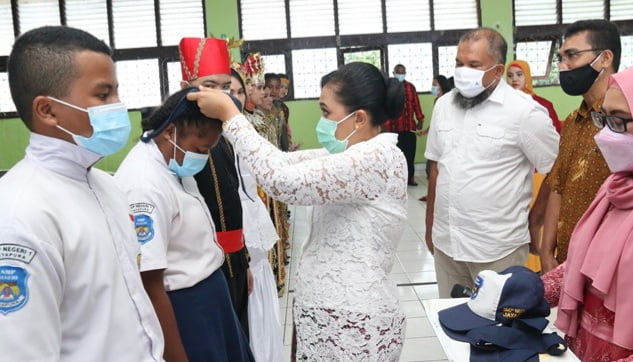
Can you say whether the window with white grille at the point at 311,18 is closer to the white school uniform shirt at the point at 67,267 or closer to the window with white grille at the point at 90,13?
the window with white grille at the point at 90,13

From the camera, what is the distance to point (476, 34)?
245 centimetres

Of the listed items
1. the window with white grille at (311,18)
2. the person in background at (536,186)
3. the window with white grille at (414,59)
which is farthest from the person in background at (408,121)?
the person in background at (536,186)

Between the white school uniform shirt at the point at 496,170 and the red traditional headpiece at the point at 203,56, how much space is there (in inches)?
41.0

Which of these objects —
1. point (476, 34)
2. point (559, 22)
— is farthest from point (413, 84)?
point (476, 34)

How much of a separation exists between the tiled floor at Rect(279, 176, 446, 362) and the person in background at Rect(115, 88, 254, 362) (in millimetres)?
1475

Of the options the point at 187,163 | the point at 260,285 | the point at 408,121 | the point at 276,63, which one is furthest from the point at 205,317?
the point at 276,63

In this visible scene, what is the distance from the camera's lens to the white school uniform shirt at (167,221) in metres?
1.41

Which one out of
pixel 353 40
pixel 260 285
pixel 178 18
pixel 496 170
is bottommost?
pixel 260 285

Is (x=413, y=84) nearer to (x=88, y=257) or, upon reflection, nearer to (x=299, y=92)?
(x=299, y=92)

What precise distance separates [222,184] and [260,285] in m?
0.69

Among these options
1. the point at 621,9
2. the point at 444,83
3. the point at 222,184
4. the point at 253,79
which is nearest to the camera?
the point at 222,184

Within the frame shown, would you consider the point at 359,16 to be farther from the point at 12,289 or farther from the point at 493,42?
the point at 12,289

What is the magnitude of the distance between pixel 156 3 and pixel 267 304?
294 inches

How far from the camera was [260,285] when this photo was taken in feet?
8.27
